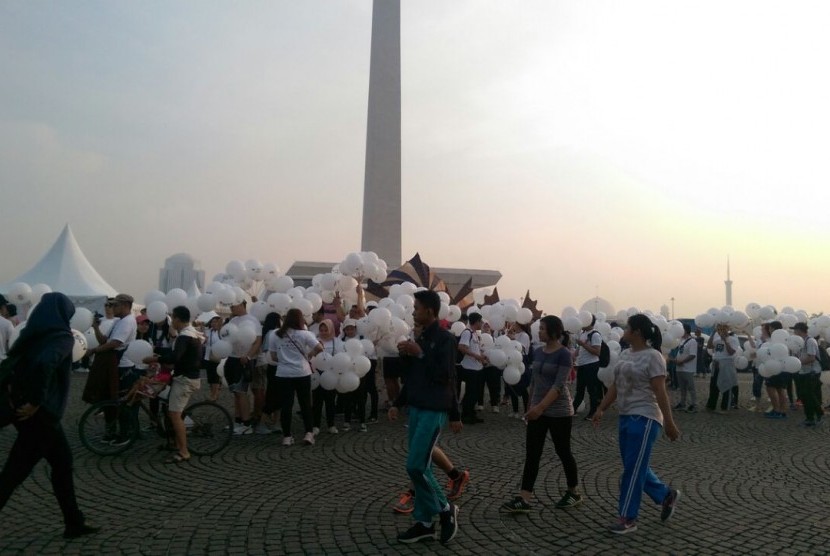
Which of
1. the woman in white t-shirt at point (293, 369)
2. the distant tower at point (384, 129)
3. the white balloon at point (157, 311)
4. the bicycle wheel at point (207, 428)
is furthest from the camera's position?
the distant tower at point (384, 129)

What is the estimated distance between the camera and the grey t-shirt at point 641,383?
4.52 m

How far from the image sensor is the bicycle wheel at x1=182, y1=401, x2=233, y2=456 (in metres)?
6.87

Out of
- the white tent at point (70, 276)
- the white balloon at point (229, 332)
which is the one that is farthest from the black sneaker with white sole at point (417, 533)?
the white tent at point (70, 276)

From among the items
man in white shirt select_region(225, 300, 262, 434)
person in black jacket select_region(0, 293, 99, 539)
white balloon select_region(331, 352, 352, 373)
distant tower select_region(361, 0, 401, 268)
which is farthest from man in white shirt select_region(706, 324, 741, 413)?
distant tower select_region(361, 0, 401, 268)

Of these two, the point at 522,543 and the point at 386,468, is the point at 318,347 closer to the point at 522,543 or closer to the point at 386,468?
the point at 386,468

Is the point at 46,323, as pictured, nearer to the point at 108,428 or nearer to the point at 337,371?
the point at 108,428

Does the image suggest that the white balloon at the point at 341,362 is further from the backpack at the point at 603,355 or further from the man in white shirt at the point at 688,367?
the man in white shirt at the point at 688,367

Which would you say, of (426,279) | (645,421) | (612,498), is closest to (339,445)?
(612,498)

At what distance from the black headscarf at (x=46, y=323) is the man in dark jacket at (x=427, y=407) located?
2.29 meters

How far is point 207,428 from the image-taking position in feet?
23.3

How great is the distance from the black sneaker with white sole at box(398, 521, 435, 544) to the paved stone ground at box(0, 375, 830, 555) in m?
0.06

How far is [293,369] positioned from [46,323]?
349cm

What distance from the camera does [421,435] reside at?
13.7 ft

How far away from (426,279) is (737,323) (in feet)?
28.9
